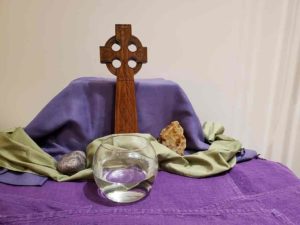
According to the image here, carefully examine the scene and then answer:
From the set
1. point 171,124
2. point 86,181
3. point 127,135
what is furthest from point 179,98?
point 86,181

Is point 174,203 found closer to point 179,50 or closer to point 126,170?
point 126,170

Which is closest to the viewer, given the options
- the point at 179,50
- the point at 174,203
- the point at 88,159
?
the point at 174,203

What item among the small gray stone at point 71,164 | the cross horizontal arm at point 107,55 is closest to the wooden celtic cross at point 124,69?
the cross horizontal arm at point 107,55

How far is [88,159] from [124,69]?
0.21 m

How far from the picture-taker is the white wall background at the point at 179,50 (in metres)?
0.73

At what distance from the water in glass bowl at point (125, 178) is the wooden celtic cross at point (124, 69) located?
0.36ft

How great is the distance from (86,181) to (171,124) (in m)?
0.23

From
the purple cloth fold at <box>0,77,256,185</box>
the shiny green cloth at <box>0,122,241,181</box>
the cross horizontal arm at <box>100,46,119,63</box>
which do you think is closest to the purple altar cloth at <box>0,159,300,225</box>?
the shiny green cloth at <box>0,122,241,181</box>

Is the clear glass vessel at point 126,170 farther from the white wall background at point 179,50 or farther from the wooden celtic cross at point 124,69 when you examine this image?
the white wall background at point 179,50

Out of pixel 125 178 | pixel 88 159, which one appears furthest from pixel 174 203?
pixel 88 159

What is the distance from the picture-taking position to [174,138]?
2.11ft

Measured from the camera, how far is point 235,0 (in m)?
0.75

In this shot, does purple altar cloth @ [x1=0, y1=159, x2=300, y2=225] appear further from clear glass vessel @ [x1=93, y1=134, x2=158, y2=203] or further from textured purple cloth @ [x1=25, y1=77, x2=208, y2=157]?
textured purple cloth @ [x1=25, y1=77, x2=208, y2=157]

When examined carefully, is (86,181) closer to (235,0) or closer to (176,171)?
(176,171)
